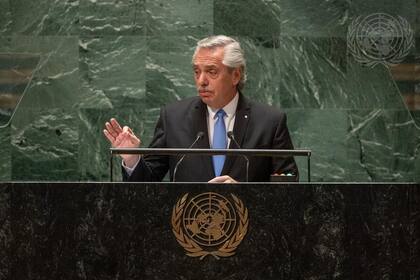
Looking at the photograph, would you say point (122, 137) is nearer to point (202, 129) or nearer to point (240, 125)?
point (202, 129)

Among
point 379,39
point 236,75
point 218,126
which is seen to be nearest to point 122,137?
point 218,126

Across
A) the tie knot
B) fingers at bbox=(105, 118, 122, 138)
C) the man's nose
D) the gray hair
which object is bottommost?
the tie knot

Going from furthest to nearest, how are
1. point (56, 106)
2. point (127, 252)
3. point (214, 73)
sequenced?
point (56, 106), point (214, 73), point (127, 252)

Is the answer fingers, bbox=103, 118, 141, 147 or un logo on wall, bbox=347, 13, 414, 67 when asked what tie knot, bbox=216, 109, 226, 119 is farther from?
un logo on wall, bbox=347, 13, 414, 67

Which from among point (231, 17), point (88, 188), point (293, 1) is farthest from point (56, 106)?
point (88, 188)

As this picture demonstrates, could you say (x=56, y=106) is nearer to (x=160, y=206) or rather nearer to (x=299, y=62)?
(x=299, y=62)

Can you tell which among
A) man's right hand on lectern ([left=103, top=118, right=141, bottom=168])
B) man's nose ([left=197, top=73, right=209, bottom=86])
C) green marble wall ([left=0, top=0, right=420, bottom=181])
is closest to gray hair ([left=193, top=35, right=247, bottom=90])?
man's nose ([left=197, top=73, right=209, bottom=86])

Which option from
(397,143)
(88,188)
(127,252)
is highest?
(88,188)

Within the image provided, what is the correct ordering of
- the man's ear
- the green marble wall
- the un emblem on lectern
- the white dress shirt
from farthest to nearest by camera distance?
1. the green marble wall
2. the man's ear
3. the white dress shirt
4. the un emblem on lectern

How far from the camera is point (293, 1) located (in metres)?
7.11

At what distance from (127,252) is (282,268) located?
60 cm

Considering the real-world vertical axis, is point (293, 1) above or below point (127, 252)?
above

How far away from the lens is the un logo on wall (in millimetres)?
7082

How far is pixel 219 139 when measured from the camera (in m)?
5.34
